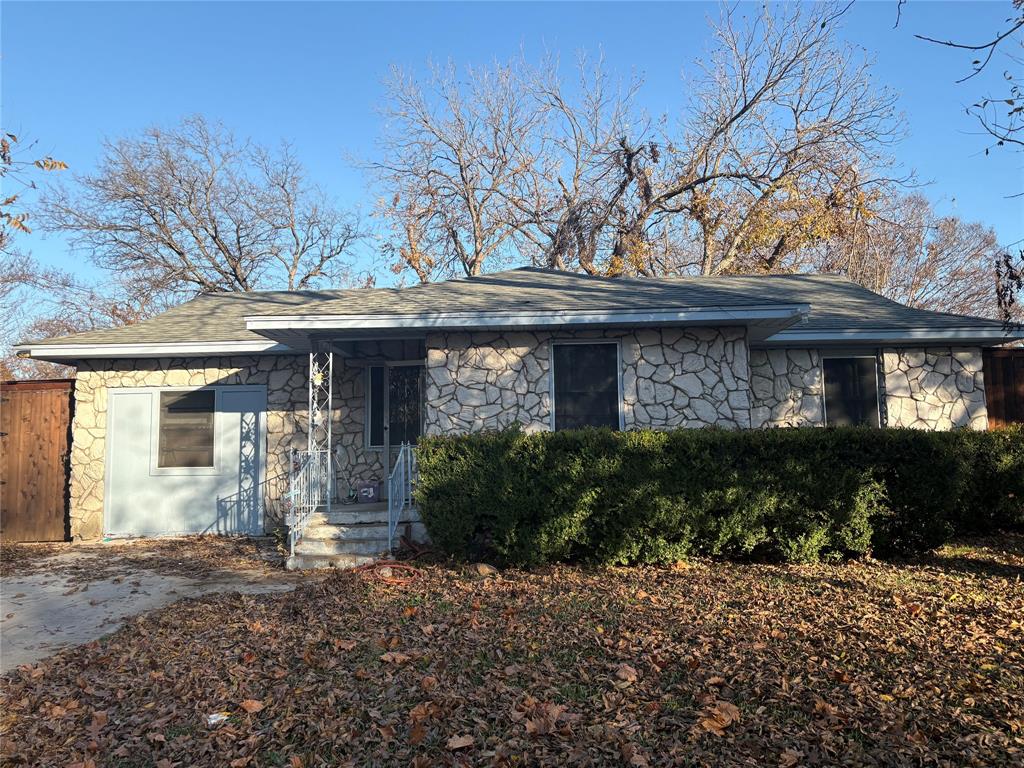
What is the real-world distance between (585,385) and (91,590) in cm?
605

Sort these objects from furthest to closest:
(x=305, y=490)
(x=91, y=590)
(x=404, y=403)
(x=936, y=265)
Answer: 1. (x=936, y=265)
2. (x=404, y=403)
3. (x=305, y=490)
4. (x=91, y=590)

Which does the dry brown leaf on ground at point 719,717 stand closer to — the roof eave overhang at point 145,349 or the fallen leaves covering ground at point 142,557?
the fallen leaves covering ground at point 142,557

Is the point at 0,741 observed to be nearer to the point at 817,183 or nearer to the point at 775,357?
→ the point at 775,357

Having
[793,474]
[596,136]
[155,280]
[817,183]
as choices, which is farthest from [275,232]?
[793,474]

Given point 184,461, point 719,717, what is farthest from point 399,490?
point 719,717

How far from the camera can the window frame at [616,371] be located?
29.3 ft

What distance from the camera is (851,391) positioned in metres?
10.5

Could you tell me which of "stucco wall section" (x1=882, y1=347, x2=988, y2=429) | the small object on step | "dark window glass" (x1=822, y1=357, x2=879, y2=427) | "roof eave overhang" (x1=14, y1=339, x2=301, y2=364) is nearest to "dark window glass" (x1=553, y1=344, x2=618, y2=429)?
the small object on step

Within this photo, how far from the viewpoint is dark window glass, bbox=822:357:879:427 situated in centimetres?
1048

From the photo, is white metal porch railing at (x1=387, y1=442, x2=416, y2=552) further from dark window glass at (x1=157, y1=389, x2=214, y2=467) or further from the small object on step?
dark window glass at (x1=157, y1=389, x2=214, y2=467)

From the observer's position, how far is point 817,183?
69.7ft

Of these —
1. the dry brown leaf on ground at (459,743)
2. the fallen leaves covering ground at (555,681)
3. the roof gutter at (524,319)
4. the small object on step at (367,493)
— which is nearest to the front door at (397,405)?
the small object on step at (367,493)

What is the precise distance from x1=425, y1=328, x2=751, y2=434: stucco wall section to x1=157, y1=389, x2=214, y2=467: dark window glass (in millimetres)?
4234

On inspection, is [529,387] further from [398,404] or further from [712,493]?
[398,404]
